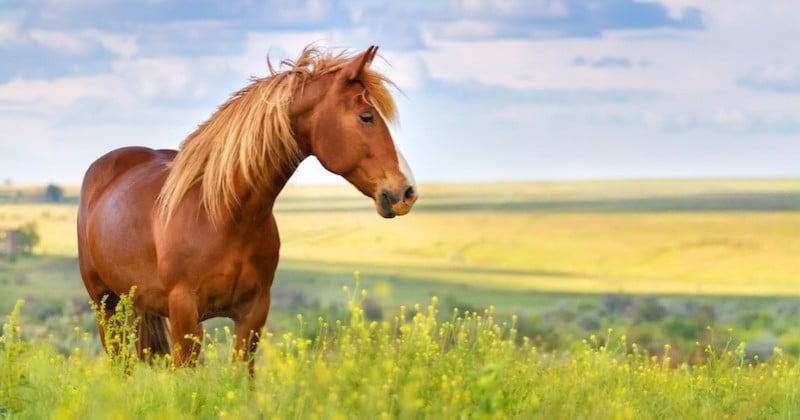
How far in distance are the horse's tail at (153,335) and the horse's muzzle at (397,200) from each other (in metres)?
2.89

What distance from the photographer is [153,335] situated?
33.0ft

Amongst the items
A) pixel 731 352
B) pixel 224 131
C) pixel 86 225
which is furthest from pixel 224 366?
pixel 731 352

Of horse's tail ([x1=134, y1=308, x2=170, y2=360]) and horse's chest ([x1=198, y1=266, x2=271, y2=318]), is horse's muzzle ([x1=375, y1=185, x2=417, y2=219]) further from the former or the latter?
horse's tail ([x1=134, y1=308, x2=170, y2=360])

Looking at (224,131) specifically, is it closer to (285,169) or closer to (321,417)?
(285,169)

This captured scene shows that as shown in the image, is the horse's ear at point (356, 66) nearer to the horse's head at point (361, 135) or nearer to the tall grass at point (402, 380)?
the horse's head at point (361, 135)

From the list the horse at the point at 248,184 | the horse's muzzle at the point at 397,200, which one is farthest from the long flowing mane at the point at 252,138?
the horse's muzzle at the point at 397,200

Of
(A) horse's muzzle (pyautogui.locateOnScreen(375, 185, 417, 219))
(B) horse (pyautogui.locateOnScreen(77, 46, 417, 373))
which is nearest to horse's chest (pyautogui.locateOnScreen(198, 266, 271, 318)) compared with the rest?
(B) horse (pyautogui.locateOnScreen(77, 46, 417, 373))

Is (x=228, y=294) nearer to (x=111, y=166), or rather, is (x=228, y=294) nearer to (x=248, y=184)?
(x=248, y=184)

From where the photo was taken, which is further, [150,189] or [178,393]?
[150,189]

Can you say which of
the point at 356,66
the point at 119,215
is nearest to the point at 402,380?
the point at 356,66

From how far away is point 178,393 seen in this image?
752cm

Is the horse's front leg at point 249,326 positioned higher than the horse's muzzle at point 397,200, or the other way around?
the horse's muzzle at point 397,200

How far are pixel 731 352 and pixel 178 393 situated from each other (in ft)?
13.6

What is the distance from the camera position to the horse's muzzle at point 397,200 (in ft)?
25.8
